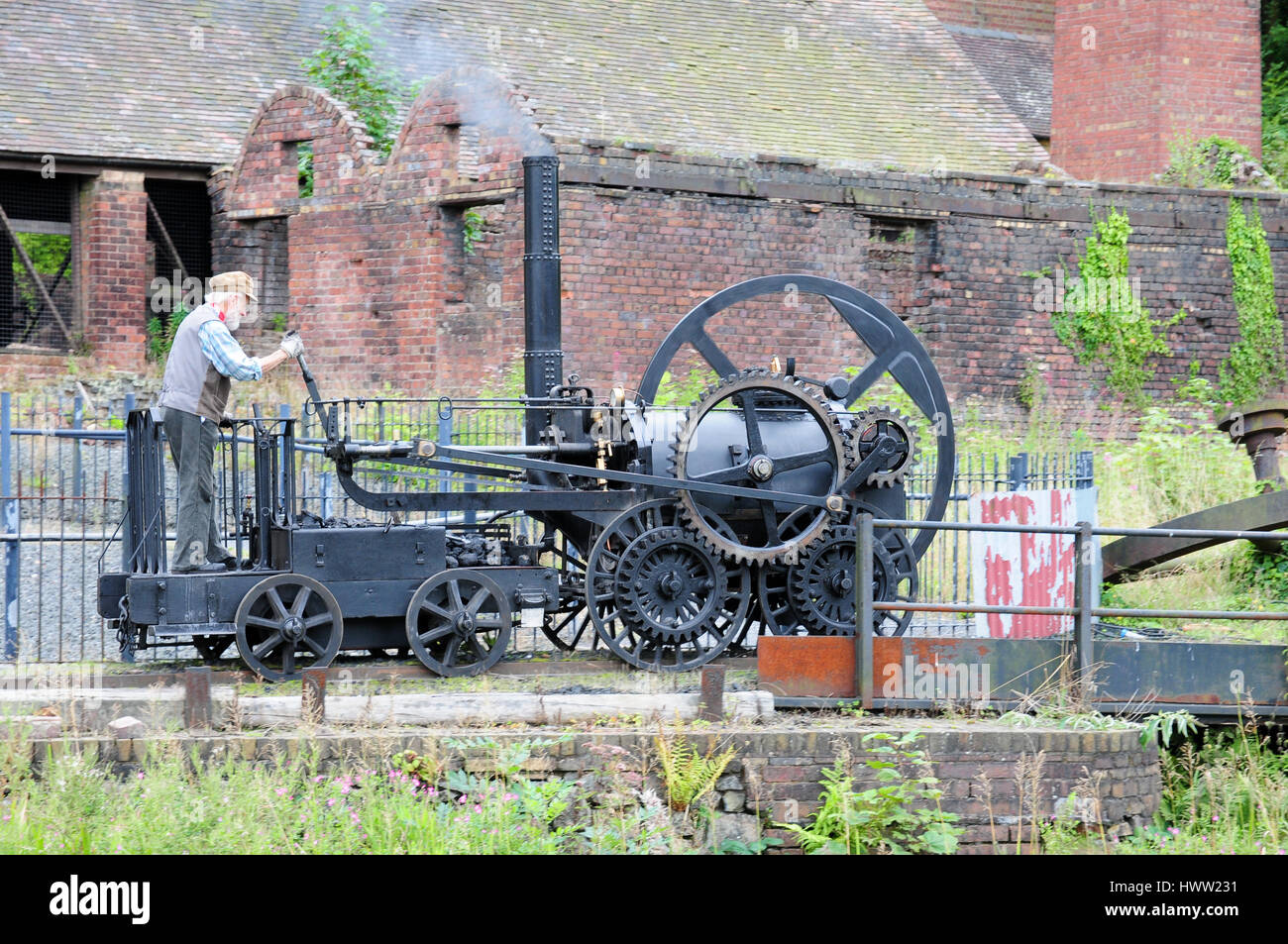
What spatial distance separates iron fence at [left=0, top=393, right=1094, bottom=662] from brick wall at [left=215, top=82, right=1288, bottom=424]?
4.87ft

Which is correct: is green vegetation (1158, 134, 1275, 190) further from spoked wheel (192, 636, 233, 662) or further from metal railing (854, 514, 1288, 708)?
spoked wheel (192, 636, 233, 662)

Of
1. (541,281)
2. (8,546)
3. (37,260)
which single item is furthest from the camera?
(37,260)

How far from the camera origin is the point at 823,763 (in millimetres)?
7125

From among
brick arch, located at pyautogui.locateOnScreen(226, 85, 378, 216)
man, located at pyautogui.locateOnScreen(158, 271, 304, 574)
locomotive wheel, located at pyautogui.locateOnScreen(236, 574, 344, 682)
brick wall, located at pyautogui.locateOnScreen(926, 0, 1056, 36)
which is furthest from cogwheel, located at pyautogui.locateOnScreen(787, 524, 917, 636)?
brick wall, located at pyautogui.locateOnScreen(926, 0, 1056, 36)

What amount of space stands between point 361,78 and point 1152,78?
11.3m

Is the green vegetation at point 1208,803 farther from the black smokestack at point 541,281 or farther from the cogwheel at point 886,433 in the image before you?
the black smokestack at point 541,281

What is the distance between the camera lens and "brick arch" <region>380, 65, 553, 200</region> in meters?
16.5

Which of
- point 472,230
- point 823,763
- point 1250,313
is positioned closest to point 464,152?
point 472,230

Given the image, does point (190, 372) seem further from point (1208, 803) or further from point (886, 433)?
point (1208, 803)

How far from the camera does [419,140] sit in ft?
56.1

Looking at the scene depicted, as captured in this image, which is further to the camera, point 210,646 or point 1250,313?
point 1250,313

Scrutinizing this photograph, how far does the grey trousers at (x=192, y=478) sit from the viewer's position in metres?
7.50

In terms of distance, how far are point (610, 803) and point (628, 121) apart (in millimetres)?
12951
